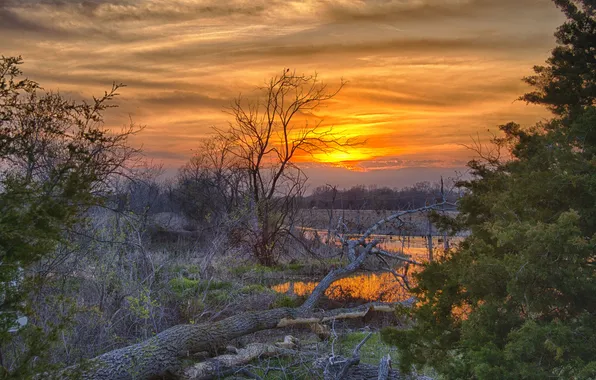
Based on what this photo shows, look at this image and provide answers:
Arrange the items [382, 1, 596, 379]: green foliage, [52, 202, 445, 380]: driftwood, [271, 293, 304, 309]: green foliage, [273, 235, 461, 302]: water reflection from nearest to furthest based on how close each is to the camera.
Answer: [382, 1, 596, 379]: green foliage → [52, 202, 445, 380]: driftwood → [271, 293, 304, 309]: green foliage → [273, 235, 461, 302]: water reflection

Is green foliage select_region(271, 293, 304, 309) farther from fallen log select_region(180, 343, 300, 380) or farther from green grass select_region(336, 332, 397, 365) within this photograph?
fallen log select_region(180, 343, 300, 380)

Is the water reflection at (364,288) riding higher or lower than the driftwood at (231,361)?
lower

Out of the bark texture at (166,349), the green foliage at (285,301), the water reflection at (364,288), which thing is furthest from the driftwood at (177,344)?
the water reflection at (364,288)

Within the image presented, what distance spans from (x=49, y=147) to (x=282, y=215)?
11.9m

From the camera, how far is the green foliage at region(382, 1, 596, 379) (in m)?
4.21

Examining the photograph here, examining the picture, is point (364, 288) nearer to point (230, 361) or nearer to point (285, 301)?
point (285, 301)

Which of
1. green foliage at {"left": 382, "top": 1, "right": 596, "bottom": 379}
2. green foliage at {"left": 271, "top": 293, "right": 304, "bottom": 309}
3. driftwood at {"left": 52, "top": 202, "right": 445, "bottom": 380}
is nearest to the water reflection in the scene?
green foliage at {"left": 271, "top": 293, "right": 304, "bottom": 309}

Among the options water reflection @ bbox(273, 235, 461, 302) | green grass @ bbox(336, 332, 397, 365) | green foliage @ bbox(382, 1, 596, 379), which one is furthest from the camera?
water reflection @ bbox(273, 235, 461, 302)

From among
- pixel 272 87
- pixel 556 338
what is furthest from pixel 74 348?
pixel 272 87

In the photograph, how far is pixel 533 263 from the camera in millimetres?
4348

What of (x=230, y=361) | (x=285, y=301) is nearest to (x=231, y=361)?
(x=230, y=361)

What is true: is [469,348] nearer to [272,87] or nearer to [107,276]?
[107,276]

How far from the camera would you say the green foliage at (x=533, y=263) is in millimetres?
4211

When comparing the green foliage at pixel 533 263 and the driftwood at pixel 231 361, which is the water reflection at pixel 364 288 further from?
the green foliage at pixel 533 263
